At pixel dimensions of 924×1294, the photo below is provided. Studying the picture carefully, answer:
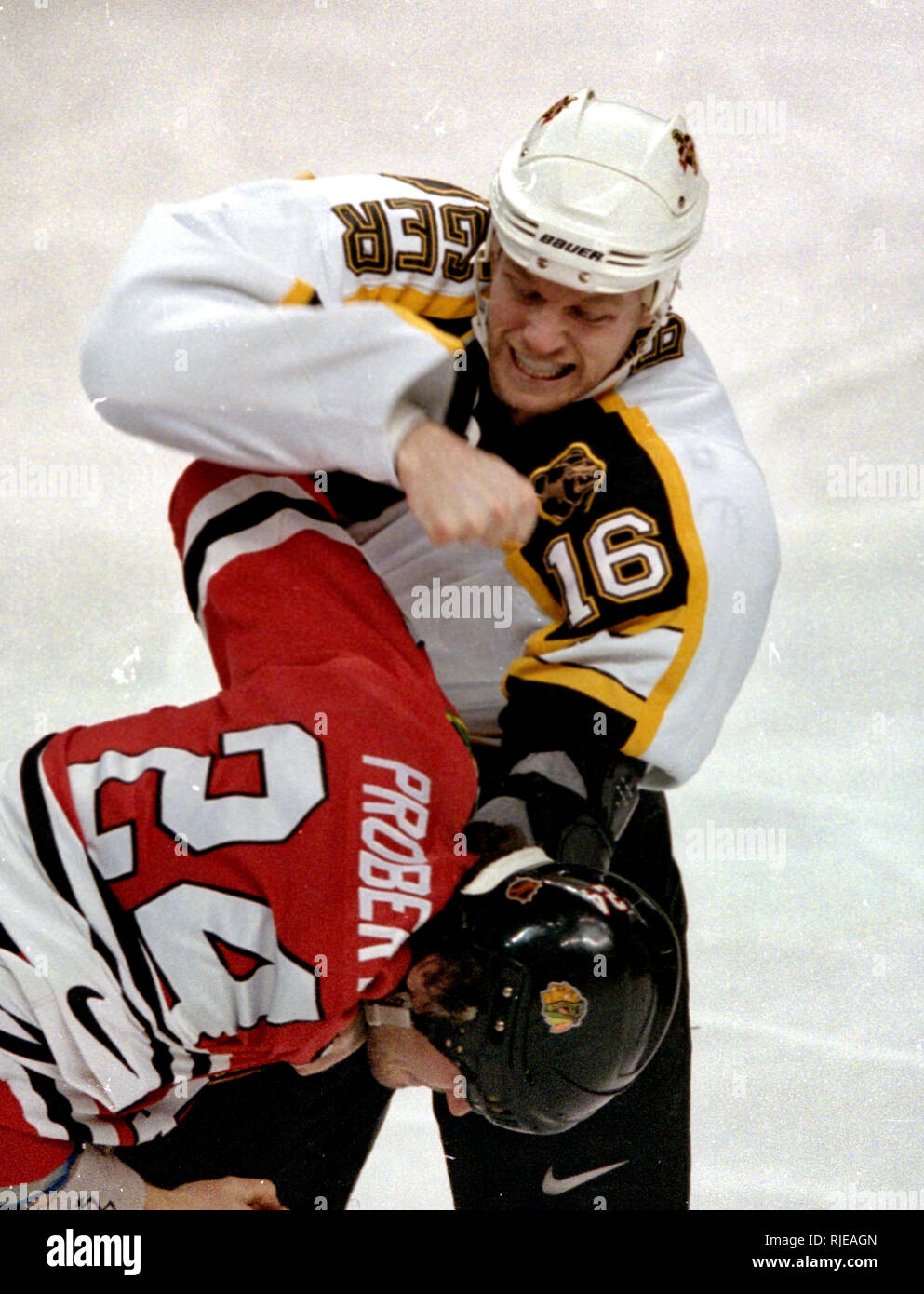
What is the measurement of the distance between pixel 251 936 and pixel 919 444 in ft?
6.67

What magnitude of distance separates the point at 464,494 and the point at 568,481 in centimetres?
36

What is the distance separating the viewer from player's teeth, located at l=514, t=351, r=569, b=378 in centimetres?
162

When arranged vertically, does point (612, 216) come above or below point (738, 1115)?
above

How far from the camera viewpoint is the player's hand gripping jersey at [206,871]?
1336 mm

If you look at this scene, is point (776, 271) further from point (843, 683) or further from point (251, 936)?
point (251, 936)

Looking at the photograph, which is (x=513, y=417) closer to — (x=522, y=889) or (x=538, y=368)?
(x=538, y=368)

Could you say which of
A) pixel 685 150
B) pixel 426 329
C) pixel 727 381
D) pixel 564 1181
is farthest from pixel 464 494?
pixel 727 381

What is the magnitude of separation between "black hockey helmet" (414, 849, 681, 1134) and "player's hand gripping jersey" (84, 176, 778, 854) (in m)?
0.11

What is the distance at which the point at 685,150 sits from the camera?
1.60 m

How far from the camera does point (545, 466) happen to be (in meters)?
1.62

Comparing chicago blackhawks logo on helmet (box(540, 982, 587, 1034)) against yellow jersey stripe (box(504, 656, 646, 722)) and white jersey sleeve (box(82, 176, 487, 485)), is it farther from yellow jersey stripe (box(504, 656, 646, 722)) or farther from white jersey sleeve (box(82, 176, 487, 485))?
white jersey sleeve (box(82, 176, 487, 485))

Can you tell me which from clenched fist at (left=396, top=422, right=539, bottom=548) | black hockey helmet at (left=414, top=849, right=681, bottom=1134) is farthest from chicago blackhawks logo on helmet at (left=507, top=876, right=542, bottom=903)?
clenched fist at (left=396, top=422, right=539, bottom=548)
